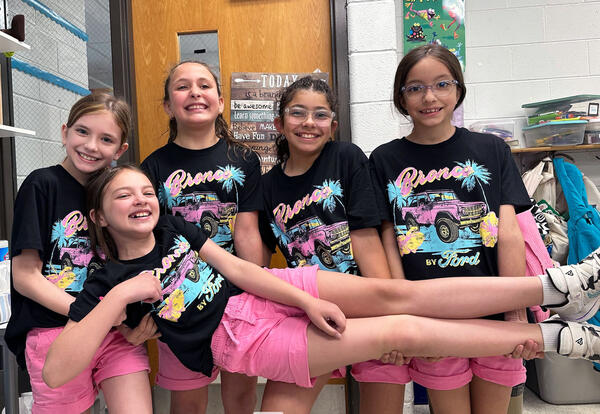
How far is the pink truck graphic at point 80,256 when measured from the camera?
128 cm

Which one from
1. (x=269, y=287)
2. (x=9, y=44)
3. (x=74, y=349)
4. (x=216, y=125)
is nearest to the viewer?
(x=74, y=349)

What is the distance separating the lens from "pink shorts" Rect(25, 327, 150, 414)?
1.23 meters

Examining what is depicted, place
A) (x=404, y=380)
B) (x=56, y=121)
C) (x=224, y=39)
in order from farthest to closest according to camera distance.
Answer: (x=56, y=121) → (x=224, y=39) → (x=404, y=380)

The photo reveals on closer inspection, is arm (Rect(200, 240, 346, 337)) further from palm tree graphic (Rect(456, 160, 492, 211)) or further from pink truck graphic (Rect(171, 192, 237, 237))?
palm tree graphic (Rect(456, 160, 492, 211))

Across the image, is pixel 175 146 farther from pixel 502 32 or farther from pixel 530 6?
pixel 530 6

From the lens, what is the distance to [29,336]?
1269 mm

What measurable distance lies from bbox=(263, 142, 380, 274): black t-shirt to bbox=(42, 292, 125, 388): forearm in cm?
60

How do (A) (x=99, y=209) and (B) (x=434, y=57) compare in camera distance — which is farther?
(B) (x=434, y=57)

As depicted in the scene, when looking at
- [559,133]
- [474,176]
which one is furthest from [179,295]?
[559,133]

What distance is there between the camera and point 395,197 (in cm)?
144

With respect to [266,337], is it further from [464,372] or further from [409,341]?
[464,372]

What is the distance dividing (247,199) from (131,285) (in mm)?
495

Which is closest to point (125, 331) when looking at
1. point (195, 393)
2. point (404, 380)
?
point (195, 393)

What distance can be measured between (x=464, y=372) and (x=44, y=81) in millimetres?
2395
